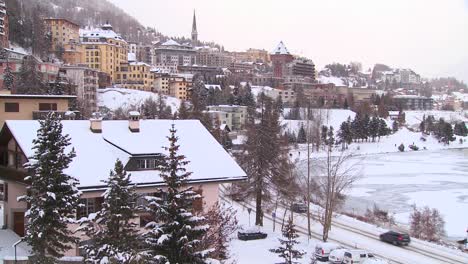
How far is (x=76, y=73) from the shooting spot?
95.9 meters

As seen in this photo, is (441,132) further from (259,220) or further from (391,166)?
(259,220)

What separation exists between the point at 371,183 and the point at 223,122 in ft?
161

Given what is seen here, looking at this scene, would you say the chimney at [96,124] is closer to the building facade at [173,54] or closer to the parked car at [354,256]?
the parked car at [354,256]

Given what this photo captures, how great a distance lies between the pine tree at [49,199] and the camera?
47.6 ft

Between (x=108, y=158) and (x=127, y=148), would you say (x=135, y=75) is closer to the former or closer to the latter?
(x=127, y=148)

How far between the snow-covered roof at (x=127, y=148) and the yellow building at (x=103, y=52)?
323 ft

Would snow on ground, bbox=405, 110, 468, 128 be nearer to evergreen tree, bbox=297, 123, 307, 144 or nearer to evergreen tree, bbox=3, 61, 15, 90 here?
evergreen tree, bbox=297, 123, 307, 144

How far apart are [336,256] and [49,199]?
1488 centimetres

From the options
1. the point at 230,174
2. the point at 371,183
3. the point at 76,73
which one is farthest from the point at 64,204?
the point at 76,73

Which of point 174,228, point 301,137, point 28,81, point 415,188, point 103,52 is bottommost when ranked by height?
point 415,188

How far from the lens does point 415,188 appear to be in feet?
178

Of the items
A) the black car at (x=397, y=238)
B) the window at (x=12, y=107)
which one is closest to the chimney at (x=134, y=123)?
the window at (x=12, y=107)

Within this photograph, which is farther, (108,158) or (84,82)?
(84,82)

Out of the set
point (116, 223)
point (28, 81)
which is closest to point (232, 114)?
point (28, 81)
